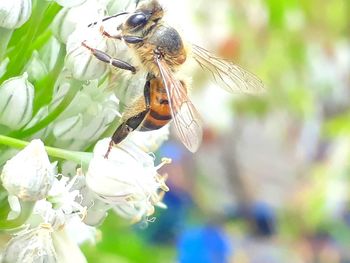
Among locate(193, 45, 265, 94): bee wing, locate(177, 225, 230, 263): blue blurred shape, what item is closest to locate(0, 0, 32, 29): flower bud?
locate(193, 45, 265, 94): bee wing

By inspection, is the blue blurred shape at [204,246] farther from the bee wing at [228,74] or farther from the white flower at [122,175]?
the white flower at [122,175]

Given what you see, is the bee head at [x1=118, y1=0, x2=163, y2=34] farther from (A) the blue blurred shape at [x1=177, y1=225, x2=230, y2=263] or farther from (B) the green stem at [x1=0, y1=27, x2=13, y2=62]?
(A) the blue blurred shape at [x1=177, y1=225, x2=230, y2=263]

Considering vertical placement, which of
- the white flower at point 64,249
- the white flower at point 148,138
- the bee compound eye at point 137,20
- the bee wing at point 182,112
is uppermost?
the bee compound eye at point 137,20

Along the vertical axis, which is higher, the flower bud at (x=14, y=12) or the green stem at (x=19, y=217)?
the flower bud at (x=14, y=12)

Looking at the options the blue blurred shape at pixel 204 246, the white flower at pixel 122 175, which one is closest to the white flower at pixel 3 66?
the white flower at pixel 122 175

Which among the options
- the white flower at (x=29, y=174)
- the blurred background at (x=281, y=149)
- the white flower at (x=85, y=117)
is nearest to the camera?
the white flower at (x=29, y=174)

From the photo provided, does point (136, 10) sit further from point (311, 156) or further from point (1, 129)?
point (311, 156)
